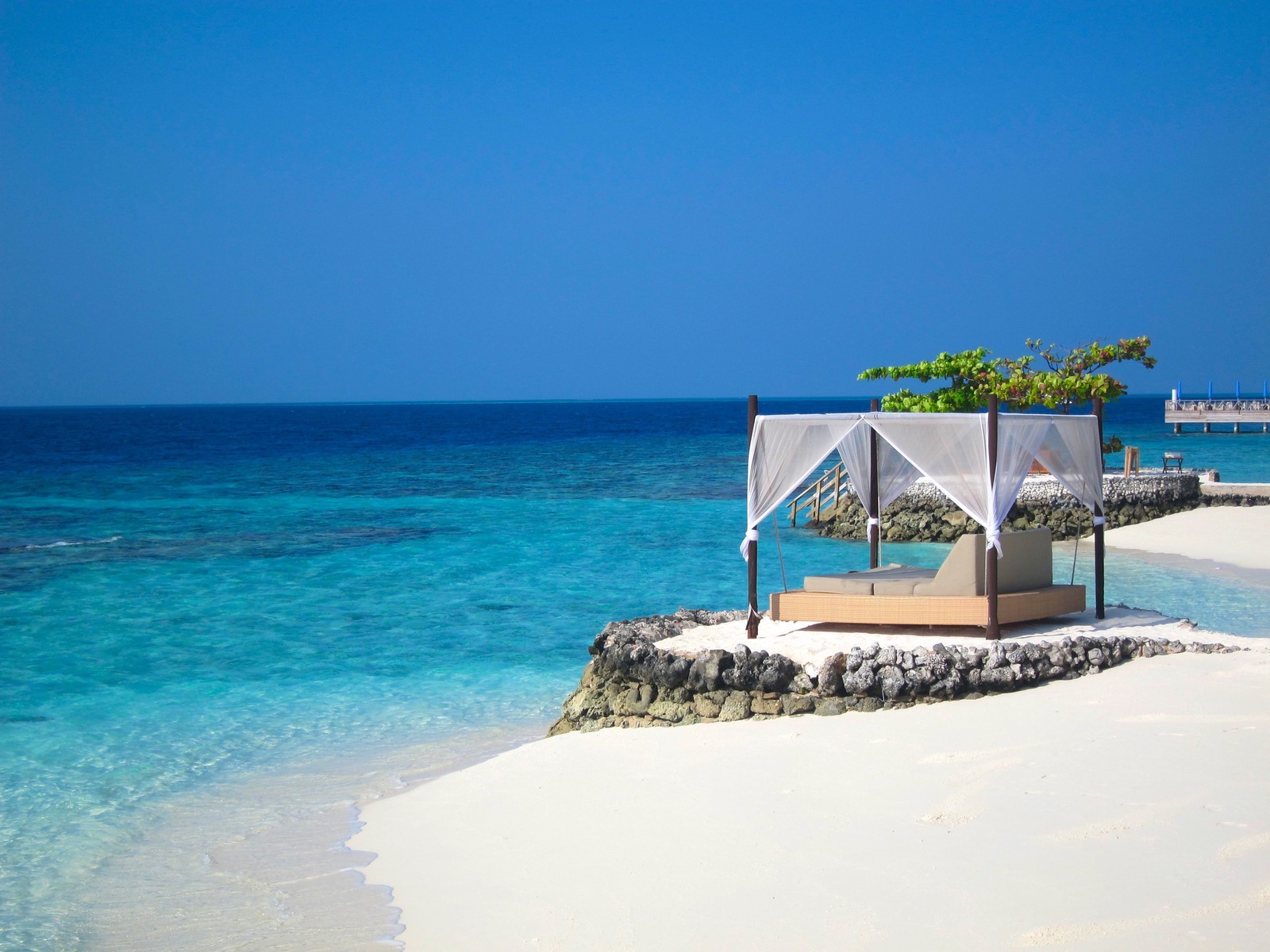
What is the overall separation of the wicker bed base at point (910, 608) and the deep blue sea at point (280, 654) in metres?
2.98

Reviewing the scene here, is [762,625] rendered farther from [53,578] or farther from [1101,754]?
[53,578]

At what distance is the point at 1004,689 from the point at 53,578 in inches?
733

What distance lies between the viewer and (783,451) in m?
11.6

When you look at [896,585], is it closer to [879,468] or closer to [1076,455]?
[1076,455]

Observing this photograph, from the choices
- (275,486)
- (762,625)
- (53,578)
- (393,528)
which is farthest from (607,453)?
(762,625)

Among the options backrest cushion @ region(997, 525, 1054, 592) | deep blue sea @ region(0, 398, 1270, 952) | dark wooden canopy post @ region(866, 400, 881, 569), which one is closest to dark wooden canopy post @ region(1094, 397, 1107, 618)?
backrest cushion @ region(997, 525, 1054, 592)

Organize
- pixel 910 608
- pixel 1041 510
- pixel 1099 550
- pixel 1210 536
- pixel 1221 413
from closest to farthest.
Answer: pixel 910 608 → pixel 1099 550 → pixel 1210 536 → pixel 1041 510 → pixel 1221 413

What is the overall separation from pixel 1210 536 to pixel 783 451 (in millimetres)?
16932

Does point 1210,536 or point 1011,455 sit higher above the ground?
point 1011,455

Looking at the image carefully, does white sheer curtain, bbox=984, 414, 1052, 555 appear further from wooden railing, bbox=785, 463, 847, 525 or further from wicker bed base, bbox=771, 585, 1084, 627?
wooden railing, bbox=785, 463, 847, 525

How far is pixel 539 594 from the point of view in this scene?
19594 millimetres

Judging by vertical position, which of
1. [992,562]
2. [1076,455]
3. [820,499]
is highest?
[1076,455]

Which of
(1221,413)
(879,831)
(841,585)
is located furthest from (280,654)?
(1221,413)

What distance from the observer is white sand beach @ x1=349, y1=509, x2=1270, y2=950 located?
229 inches
